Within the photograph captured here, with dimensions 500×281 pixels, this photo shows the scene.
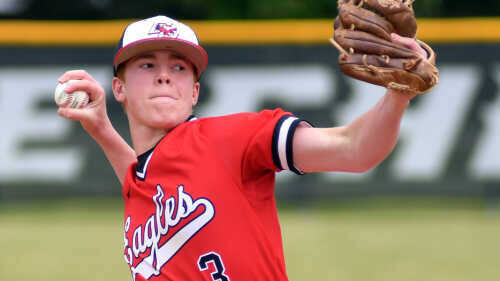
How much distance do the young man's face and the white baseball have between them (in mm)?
268

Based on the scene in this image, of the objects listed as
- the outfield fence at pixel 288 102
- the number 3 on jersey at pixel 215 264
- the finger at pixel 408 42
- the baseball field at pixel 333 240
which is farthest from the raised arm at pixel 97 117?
the outfield fence at pixel 288 102

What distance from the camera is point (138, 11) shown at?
14.1 m

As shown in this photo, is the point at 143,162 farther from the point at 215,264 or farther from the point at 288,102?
the point at 288,102

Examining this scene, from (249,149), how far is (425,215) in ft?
20.2

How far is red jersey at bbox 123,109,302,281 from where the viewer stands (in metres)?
2.48

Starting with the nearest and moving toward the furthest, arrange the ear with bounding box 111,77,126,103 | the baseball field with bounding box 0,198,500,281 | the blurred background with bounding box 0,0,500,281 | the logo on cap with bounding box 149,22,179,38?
1. the logo on cap with bounding box 149,22,179,38
2. the ear with bounding box 111,77,126,103
3. the baseball field with bounding box 0,198,500,281
4. the blurred background with bounding box 0,0,500,281

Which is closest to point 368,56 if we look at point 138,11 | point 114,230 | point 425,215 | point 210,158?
point 210,158

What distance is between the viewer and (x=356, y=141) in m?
2.17

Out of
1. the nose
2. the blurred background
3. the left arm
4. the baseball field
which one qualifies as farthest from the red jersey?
the blurred background

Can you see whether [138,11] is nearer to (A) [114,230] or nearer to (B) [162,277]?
(A) [114,230]

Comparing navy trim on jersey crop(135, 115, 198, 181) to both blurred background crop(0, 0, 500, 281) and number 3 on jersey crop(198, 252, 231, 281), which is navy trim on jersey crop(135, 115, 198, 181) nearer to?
number 3 on jersey crop(198, 252, 231, 281)

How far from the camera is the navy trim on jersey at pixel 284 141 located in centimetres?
232

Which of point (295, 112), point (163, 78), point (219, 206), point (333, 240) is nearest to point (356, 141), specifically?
point (219, 206)

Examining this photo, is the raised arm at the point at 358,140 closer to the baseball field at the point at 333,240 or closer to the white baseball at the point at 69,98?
the white baseball at the point at 69,98
